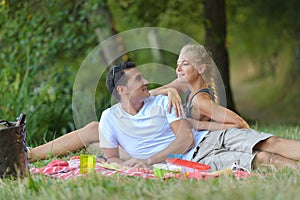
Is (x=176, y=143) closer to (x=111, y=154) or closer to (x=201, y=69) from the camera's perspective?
(x=111, y=154)

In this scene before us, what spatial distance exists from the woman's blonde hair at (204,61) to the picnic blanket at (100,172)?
2.71 feet

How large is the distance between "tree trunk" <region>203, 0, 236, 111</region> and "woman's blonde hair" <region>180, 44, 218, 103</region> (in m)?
4.76

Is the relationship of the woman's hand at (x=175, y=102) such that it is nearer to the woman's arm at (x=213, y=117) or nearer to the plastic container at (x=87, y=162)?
the woman's arm at (x=213, y=117)

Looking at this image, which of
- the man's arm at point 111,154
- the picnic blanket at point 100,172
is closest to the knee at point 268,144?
the picnic blanket at point 100,172

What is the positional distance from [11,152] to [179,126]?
111 cm

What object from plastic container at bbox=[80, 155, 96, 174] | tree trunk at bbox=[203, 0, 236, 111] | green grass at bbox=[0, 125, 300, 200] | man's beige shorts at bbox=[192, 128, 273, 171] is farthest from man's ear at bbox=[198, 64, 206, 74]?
tree trunk at bbox=[203, 0, 236, 111]

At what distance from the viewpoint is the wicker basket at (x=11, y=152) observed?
396cm

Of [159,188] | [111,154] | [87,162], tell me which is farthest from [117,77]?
[159,188]

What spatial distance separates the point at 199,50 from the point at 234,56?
15164 millimetres

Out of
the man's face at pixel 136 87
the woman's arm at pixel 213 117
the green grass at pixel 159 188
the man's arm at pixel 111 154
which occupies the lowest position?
the man's arm at pixel 111 154

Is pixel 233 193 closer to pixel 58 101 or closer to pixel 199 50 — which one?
pixel 199 50

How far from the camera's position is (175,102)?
4.46 metres

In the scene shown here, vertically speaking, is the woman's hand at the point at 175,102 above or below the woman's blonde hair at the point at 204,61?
below

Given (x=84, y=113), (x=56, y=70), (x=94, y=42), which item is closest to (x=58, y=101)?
(x=56, y=70)
